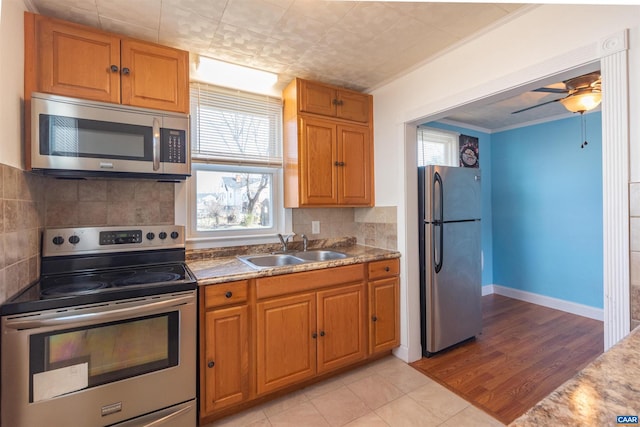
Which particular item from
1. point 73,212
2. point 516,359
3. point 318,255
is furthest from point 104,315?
point 516,359

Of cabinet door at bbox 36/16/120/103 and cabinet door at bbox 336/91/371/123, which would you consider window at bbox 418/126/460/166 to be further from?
cabinet door at bbox 36/16/120/103

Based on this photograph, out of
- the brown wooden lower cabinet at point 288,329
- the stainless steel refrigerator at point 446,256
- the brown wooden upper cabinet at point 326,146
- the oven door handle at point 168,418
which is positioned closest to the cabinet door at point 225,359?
the brown wooden lower cabinet at point 288,329

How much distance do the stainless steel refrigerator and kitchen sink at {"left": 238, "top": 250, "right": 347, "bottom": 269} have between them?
0.80 meters

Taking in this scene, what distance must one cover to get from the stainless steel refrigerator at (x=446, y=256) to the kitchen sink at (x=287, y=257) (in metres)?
0.80

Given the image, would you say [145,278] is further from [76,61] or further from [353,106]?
[353,106]

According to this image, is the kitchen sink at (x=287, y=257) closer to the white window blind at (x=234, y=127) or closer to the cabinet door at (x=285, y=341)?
the cabinet door at (x=285, y=341)

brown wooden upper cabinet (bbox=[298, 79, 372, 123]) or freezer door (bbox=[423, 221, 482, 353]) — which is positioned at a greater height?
brown wooden upper cabinet (bbox=[298, 79, 372, 123])

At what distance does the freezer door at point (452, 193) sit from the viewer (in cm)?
245

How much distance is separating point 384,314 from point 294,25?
7.34ft

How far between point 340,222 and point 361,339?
3.72 ft

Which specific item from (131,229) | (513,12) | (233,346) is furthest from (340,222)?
(513,12)

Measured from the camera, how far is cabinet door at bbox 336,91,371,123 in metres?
2.59

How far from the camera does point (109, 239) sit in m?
1.81

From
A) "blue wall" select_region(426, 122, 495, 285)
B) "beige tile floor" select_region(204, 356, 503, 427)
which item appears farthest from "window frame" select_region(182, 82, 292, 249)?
"blue wall" select_region(426, 122, 495, 285)
